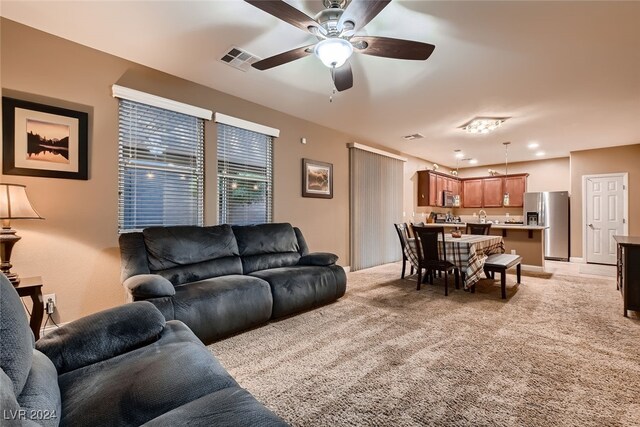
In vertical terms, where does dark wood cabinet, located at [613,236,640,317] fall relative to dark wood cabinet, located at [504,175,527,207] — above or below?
below

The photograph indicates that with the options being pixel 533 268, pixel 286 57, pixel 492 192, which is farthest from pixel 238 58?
pixel 492 192

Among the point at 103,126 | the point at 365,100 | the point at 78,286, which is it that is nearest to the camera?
the point at 78,286

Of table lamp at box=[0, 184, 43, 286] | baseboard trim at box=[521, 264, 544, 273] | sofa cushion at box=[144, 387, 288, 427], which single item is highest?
table lamp at box=[0, 184, 43, 286]

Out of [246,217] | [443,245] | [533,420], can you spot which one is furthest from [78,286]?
[443,245]

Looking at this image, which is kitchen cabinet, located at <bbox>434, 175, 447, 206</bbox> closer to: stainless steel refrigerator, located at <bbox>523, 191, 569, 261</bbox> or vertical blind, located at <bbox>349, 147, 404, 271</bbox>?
vertical blind, located at <bbox>349, 147, 404, 271</bbox>

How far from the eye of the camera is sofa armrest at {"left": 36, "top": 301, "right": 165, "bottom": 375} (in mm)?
1290

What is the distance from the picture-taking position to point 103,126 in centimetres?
293

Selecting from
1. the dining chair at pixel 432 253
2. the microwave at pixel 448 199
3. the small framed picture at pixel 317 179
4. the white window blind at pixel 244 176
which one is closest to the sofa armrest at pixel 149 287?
the white window blind at pixel 244 176

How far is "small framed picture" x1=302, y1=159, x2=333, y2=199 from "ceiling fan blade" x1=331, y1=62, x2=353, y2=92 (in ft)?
6.98

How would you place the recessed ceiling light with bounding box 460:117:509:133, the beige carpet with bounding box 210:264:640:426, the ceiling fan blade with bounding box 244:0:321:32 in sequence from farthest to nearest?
1. the recessed ceiling light with bounding box 460:117:509:133
2. the ceiling fan blade with bounding box 244:0:321:32
3. the beige carpet with bounding box 210:264:640:426

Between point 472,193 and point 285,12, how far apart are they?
29.2 ft

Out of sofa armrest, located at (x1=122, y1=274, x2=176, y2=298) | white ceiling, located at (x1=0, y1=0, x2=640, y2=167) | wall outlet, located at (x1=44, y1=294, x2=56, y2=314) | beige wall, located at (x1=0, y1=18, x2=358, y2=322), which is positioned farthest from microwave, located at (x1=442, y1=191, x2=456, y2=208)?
wall outlet, located at (x1=44, y1=294, x2=56, y2=314)

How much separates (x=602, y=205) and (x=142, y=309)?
889 centimetres

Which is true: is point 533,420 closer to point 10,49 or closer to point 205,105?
point 205,105
